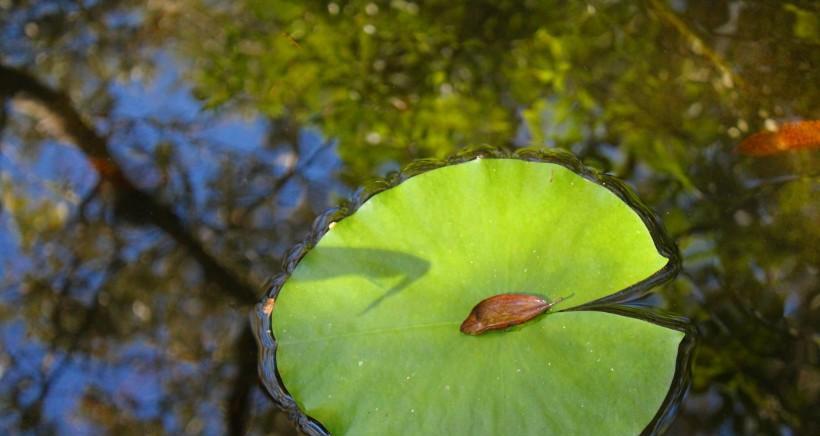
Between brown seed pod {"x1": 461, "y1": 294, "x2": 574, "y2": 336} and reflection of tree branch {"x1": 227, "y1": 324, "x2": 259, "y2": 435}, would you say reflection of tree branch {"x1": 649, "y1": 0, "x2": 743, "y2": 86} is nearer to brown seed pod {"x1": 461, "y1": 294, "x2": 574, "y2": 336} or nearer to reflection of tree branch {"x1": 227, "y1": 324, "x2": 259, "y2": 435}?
brown seed pod {"x1": 461, "y1": 294, "x2": 574, "y2": 336}

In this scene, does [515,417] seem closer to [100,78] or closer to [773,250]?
[773,250]

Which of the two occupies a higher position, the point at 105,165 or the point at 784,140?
the point at 784,140

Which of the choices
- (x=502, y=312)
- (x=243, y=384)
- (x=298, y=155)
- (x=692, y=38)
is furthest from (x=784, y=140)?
(x=243, y=384)

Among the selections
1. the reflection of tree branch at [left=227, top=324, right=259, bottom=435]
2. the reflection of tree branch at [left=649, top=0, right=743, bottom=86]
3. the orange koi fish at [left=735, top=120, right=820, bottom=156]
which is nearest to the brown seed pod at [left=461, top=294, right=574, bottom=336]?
the reflection of tree branch at [left=227, top=324, right=259, bottom=435]

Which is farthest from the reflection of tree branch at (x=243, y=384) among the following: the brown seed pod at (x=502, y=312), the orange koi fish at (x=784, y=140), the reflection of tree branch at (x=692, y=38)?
the reflection of tree branch at (x=692, y=38)

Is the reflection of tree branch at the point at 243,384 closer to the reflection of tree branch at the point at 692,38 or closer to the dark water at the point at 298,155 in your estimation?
the dark water at the point at 298,155

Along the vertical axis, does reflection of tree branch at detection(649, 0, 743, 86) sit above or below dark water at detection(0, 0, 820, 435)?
above

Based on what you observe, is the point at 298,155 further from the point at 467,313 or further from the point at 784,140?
the point at 784,140
